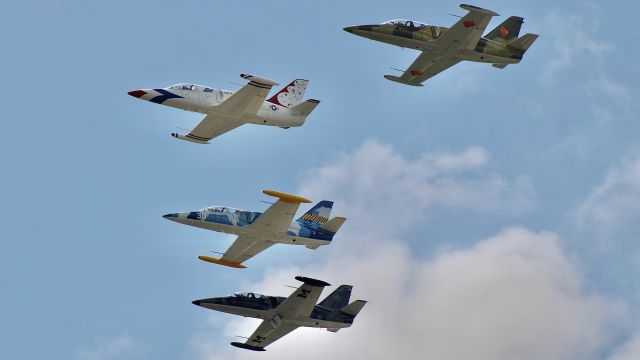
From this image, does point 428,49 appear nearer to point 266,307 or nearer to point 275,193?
point 275,193

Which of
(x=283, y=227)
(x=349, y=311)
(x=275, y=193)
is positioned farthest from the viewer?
(x=349, y=311)

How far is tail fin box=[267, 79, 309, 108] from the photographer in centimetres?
9256

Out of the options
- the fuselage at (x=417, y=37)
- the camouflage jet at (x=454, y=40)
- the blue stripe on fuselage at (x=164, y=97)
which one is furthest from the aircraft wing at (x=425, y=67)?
the blue stripe on fuselage at (x=164, y=97)

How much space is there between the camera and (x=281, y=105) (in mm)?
91938

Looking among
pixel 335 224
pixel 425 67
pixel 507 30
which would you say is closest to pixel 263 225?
pixel 335 224

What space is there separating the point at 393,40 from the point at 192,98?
1489 centimetres

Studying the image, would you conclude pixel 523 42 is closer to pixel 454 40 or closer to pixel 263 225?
pixel 454 40

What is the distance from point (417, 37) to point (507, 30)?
25.4 ft

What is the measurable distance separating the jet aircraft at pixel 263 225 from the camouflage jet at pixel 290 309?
11.0 ft

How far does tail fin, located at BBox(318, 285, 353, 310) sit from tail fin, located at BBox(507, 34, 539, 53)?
22567 mm

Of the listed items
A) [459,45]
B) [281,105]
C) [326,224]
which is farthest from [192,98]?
[459,45]

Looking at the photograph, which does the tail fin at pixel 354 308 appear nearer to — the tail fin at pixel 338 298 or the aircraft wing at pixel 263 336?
the tail fin at pixel 338 298

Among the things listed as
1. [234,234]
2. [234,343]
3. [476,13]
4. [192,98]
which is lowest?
[234,343]

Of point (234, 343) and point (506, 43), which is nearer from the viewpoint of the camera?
point (506, 43)
